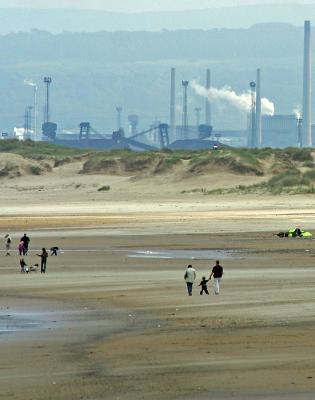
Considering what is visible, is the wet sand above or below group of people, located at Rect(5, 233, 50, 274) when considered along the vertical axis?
below

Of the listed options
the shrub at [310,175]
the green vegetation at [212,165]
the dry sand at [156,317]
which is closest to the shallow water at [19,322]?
the dry sand at [156,317]

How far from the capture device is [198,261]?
4572cm

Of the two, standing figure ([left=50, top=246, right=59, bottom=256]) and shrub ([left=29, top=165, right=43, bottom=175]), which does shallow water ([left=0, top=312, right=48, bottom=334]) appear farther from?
shrub ([left=29, top=165, right=43, bottom=175])

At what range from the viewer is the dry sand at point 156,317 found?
2195 cm

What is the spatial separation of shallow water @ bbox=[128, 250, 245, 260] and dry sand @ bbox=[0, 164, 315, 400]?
284mm

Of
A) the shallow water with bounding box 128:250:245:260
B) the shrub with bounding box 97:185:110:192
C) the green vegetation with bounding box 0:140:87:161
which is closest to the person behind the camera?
the shallow water with bounding box 128:250:245:260

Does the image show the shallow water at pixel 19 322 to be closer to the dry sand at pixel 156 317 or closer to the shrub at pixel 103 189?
the dry sand at pixel 156 317

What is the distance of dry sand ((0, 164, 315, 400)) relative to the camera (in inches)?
864

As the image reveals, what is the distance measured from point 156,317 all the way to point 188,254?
18.3 meters

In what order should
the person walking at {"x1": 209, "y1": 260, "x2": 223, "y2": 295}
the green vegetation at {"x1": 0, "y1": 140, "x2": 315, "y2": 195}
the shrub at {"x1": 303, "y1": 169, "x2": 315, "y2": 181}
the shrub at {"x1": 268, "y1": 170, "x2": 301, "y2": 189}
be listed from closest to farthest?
the person walking at {"x1": 209, "y1": 260, "x2": 223, "y2": 295}
the shrub at {"x1": 268, "y1": 170, "x2": 301, "y2": 189}
the green vegetation at {"x1": 0, "y1": 140, "x2": 315, "y2": 195}
the shrub at {"x1": 303, "y1": 169, "x2": 315, "y2": 181}

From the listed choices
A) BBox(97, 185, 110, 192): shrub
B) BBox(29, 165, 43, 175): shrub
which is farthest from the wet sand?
BBox(29, 165, 43, 175): shrub

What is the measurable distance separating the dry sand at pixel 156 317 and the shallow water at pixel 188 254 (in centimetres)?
28

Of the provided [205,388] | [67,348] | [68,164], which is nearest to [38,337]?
[67,348]

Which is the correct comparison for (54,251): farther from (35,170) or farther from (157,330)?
(35,170)
